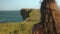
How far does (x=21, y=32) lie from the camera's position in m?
1.12

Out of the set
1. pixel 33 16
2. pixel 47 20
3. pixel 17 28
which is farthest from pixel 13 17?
pixel 47 20

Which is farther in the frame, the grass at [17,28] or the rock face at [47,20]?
the grass at [17,28]

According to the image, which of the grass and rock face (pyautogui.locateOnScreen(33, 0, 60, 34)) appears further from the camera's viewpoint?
the grass

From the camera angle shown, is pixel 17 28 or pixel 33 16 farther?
pixel 33 16

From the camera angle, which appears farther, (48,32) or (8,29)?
(8,29)

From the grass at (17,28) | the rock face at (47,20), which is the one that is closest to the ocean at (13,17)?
the grass at (17,28)

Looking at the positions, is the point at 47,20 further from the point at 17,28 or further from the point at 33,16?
the point at 33,16

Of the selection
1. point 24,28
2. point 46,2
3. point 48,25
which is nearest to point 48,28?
point 48,25

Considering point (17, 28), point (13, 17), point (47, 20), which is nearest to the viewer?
point (47, 20)

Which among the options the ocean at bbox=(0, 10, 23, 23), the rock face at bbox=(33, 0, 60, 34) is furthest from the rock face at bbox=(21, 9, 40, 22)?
the rock face at bbox=(33, 0, 60, 34)

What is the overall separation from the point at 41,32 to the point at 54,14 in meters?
0.12

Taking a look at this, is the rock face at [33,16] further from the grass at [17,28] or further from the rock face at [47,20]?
the rock face at [47,20]

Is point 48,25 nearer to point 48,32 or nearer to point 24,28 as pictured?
point 48,32

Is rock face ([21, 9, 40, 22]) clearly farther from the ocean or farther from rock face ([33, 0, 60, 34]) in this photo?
rock face ([33, 0, 60, 34])
